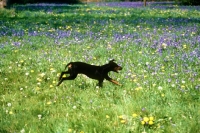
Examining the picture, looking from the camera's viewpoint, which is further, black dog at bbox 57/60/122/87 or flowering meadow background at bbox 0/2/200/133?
black dog at bbox 57/60/122/87

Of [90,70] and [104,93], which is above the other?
[90,70]

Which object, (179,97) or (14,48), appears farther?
(14,48)

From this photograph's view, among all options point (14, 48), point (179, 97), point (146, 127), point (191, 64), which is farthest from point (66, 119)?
point (14, 48)

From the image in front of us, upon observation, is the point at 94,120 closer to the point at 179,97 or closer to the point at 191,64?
the point at 179,97

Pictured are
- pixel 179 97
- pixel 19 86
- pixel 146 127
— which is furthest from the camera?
pixel 19 86

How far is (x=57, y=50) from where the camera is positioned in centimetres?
828

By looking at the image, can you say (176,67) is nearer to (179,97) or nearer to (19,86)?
(179,97)

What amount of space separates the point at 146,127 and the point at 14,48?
605 cm

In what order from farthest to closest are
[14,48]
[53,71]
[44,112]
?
1. [14,48]
2. [53,71]
3. [44,112]

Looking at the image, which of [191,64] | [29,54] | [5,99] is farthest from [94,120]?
[29,54]

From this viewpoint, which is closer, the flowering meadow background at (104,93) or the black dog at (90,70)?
the flowering meadow background at (104,93)

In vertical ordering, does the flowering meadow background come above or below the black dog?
below

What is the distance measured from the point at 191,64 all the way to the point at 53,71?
333cm

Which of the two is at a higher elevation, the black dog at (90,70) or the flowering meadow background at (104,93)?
the black dog at (90,70)
